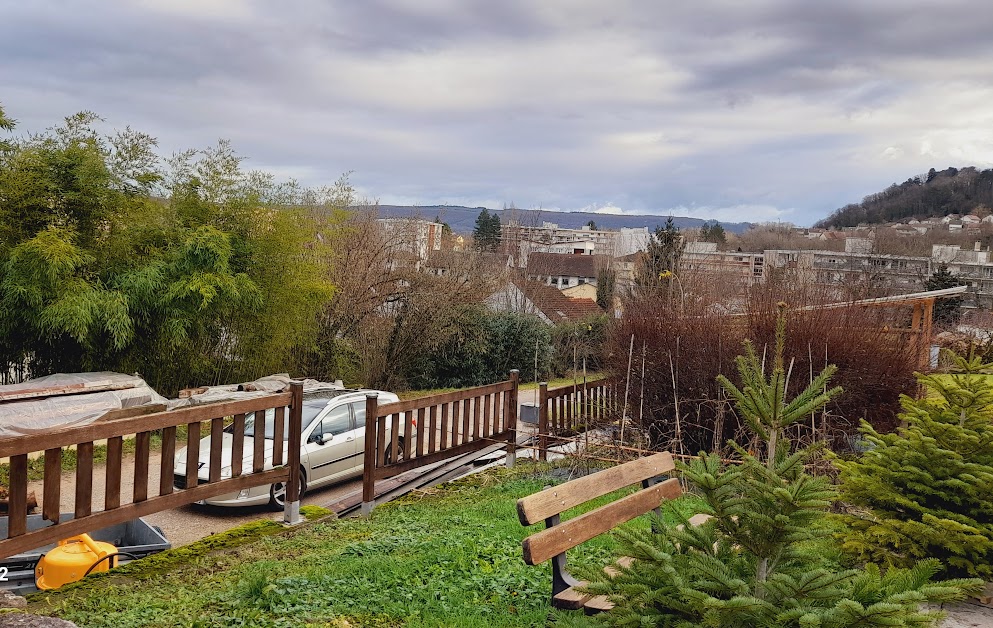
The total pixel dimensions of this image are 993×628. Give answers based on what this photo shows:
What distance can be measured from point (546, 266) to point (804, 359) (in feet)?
106

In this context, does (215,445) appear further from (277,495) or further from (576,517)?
(576,517)

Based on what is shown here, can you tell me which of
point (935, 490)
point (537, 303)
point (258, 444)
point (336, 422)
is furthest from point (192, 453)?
point (537, 303)

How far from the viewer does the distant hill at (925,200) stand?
53.3 metres

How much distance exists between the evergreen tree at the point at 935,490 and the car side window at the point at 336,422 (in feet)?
20.6

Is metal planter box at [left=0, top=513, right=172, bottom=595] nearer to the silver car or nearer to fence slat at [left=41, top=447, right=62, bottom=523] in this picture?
fence slat at [left=41, top=447, right=62, bottom=523]

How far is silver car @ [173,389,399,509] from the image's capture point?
333 inches

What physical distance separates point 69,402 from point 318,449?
3.91 metres

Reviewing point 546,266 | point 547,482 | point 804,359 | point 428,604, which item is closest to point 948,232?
point 546,266

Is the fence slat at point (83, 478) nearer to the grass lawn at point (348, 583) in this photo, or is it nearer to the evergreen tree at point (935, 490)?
the grass lawn at point (348, 583)

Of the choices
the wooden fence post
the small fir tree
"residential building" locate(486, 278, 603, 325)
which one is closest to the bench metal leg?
the small fir tree

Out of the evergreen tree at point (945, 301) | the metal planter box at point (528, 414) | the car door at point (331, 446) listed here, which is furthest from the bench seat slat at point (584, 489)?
the evergreen tree at point (945, 301)

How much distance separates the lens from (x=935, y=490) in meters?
4.27

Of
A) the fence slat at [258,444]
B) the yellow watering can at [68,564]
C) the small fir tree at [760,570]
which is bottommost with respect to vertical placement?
the yellow watering can at [68,564]

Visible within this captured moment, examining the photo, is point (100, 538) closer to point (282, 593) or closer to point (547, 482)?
point (282, 593)
